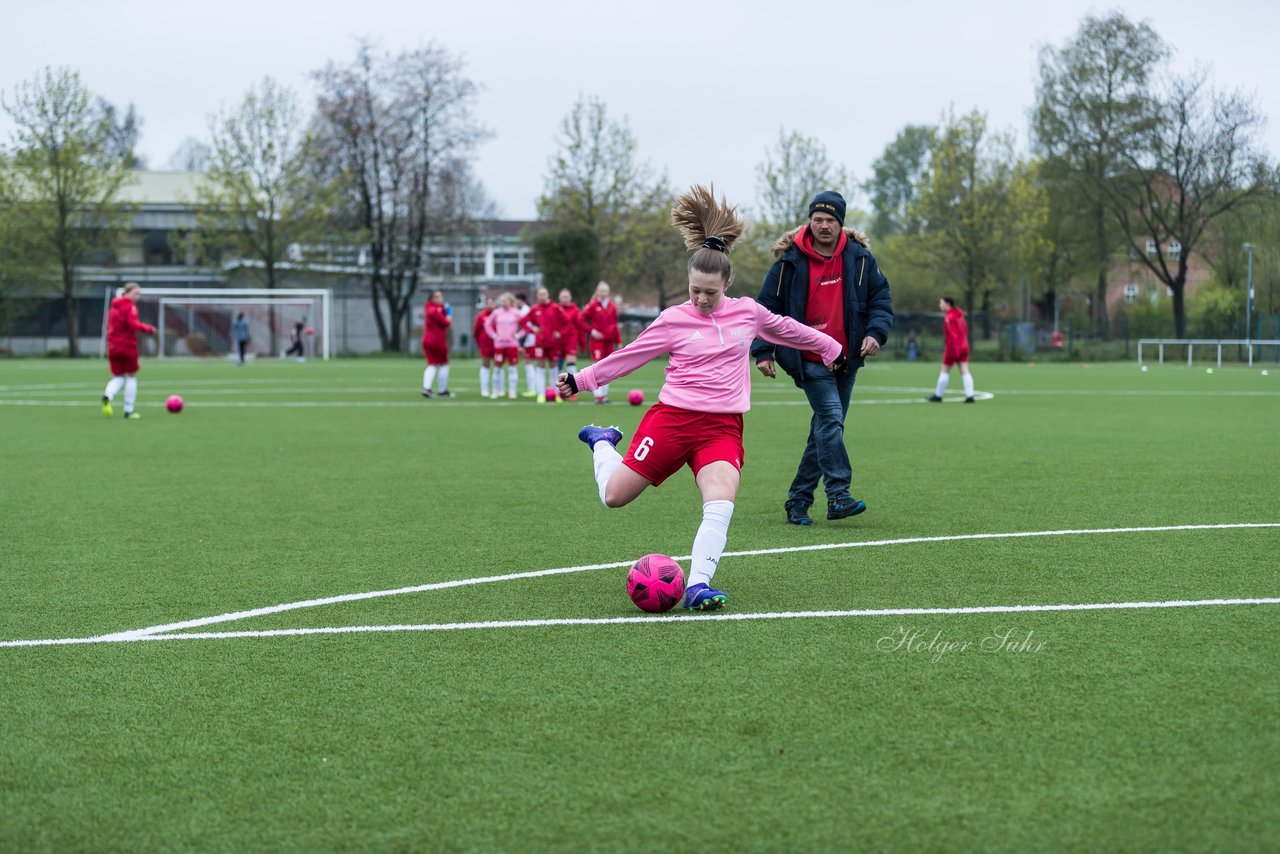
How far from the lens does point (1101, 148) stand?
63.1 m

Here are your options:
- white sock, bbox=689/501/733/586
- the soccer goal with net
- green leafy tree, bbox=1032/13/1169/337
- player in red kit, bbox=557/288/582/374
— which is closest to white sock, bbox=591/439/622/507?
white sock, bbox=689/501/733/586

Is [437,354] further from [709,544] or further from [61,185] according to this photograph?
[61,185]

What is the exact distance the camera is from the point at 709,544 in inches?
258

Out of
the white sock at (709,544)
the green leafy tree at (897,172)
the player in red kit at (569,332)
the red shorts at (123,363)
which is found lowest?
the white sock at (709,544)

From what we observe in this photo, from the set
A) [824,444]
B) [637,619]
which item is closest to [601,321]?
[824,444]

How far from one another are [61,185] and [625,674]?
200 feet

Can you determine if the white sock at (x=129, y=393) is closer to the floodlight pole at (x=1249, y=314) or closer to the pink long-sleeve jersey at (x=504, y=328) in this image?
the pink long-sleeve jersey at (x=504, y=328)

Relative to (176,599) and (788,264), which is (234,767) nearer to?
(176,599)

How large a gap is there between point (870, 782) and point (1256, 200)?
6275 centimetres

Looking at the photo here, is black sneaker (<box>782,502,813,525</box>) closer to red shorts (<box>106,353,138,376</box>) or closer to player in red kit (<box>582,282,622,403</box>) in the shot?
red shorts (<box>106,353,138,376</box>)

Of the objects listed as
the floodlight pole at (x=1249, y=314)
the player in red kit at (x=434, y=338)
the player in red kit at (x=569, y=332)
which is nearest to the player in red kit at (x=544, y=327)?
the player in red kit at (x=569, y=332)

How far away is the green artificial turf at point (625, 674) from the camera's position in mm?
3736

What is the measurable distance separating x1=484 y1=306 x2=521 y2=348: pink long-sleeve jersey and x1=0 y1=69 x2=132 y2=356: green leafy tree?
128ft

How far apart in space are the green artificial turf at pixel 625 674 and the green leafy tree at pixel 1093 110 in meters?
55.1
